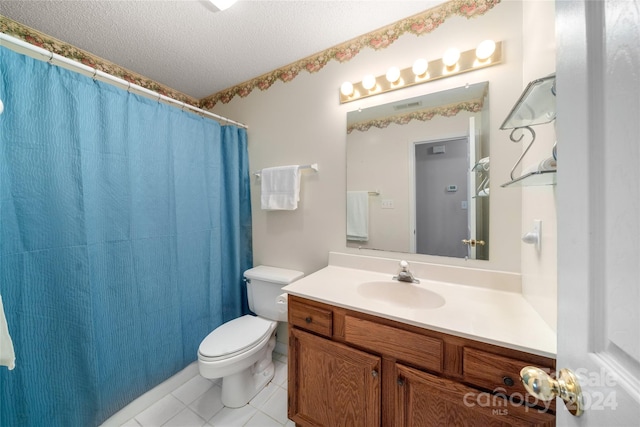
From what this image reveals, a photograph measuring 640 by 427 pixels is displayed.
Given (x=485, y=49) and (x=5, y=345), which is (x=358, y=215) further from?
(x=5, y=345)

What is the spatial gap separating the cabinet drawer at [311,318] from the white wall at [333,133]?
524 mm

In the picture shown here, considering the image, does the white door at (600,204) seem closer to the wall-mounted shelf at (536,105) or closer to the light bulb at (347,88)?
the wall-mounted shelf at (536,105)

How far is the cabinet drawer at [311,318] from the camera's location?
1053 millimetres

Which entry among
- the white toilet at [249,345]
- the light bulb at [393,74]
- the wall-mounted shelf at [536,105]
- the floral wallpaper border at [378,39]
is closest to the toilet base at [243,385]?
the white toilet at [249,345]

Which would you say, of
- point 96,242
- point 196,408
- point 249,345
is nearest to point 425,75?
point 249,345

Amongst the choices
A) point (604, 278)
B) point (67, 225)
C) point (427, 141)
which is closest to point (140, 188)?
point (67, 225)

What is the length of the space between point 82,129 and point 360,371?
178 cm

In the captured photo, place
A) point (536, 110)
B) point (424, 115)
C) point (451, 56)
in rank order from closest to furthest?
point (536, 110) < point (451, 56) < point (424, 115)

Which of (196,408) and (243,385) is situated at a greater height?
(243,385)

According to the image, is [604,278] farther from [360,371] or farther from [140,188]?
[140,188]

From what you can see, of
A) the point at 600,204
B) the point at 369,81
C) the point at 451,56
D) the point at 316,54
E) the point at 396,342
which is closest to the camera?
the point at 600,204

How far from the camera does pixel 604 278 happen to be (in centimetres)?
33

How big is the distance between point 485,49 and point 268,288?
1905 millimetres

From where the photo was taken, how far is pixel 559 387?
0.39 metres
